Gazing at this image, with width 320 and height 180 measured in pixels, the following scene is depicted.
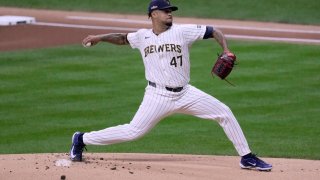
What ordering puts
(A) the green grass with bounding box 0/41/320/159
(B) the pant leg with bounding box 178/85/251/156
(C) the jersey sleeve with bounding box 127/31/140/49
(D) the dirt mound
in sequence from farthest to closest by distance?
(A) the green grass with bounding box 0/41/320/159 < (C) the jersey sleeve with bounding box 127/31/140/49 < (B) the pant leg with bounding box 178/85/251/156 < (D) the dirt mound

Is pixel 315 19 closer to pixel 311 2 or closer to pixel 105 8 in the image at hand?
pixel 311 2

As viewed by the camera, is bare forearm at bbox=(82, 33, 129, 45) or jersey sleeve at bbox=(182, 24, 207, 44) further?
bare forearm at bbox=(82, 33, 129, 45)

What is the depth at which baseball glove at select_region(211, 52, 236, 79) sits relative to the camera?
8.97 metres

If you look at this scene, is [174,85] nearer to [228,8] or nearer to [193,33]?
[193,33]

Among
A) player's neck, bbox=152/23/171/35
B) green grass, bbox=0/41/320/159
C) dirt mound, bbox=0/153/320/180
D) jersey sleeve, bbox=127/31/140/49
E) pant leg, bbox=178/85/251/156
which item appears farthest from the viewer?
green grass, bbox=0/41/320/159

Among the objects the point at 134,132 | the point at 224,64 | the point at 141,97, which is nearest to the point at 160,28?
the point at 224,64

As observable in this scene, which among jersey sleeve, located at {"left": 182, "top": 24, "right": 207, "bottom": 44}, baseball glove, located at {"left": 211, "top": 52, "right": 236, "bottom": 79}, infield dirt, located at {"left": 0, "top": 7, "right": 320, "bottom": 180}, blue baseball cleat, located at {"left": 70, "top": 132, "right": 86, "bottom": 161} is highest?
jersey sleeve, located at {"left": 182, "top": 24, "right": 207, "bottom": 44}

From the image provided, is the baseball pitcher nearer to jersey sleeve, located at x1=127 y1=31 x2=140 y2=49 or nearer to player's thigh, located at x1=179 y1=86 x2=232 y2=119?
player's thigh, located at x1=179 y1=86 x2=232 y2=119

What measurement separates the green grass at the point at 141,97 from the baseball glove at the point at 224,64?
1.85 metres

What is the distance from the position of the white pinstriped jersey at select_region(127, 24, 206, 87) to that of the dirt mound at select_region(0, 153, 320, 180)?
83 centimetres

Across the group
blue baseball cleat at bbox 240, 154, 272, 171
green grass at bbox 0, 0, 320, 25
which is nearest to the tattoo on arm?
blue baseball cleat at bbox 240, 154, 272, 171

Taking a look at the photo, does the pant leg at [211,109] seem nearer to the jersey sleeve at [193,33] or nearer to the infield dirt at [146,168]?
the infield dirt at [146,168]

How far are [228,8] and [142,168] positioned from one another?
47.2 feet

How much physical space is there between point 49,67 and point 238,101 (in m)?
4.06
